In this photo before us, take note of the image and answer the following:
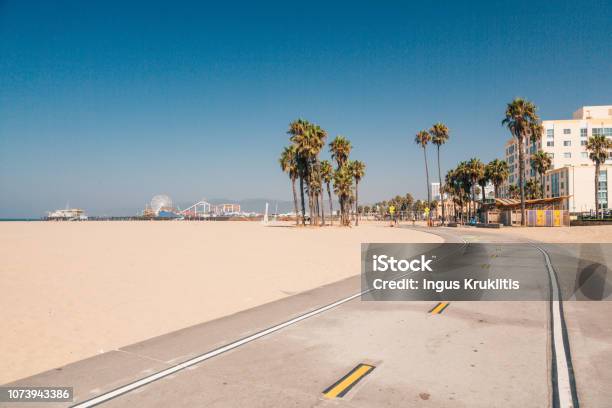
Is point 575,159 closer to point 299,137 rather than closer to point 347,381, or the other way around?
point 299,137

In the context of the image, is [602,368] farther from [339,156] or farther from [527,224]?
[339,156]

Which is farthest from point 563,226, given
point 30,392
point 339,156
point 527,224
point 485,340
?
point 30,392

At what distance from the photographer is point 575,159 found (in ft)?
345

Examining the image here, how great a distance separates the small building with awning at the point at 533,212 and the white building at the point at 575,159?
33.1 m

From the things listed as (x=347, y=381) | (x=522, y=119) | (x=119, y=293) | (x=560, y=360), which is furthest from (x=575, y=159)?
(x=347, y=381)

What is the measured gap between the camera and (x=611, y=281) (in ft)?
42.4

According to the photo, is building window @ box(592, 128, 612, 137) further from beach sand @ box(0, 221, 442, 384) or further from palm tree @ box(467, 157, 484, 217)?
beach sand @ box(0, 221, 442, 384)

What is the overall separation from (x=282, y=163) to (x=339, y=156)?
11.1m

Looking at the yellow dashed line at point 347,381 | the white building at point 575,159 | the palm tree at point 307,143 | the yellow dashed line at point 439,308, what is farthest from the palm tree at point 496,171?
the yellow dashed line at point 347,381

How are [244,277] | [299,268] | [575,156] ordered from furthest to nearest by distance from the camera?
[575,156] < [299,268] < [244,277]

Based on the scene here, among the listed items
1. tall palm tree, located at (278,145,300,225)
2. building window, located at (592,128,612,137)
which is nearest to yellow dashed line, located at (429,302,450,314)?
tall palm tree, located at (278,145,300,225)

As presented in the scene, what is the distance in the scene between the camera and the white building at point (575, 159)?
301ft

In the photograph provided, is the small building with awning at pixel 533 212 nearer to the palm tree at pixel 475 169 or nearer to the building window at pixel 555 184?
the palm tree at pixel 475 169

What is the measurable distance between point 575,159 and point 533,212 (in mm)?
63172
